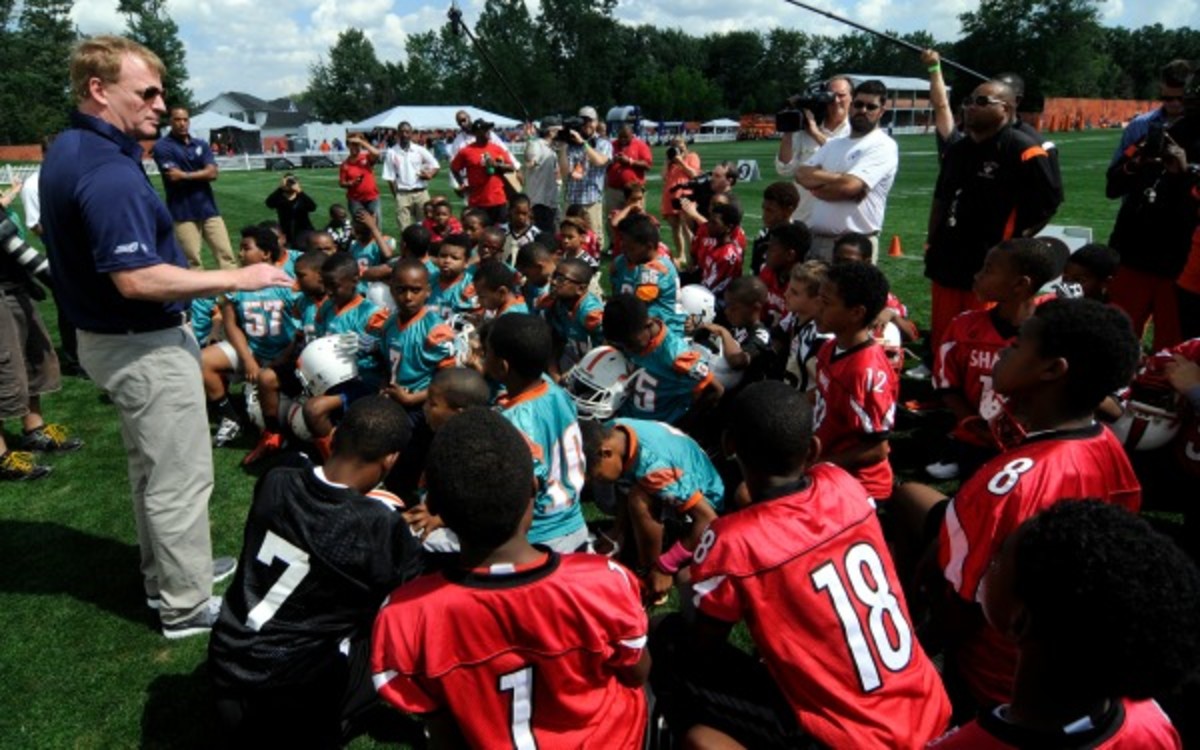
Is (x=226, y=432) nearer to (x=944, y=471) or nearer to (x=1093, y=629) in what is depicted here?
(x=944, y=471)

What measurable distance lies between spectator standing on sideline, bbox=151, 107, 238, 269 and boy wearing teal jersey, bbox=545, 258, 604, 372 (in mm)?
5561

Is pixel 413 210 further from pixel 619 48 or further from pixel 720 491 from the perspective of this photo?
pixel 619 48

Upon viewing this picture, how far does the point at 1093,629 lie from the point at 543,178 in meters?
11.2

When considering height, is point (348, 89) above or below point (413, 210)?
above

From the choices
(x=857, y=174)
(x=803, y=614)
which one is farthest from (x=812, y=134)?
(x=803, y=614)

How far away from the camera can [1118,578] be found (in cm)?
130

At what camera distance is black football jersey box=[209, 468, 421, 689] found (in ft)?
8.68

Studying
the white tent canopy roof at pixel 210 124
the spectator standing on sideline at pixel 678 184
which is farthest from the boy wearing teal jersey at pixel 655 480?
the white tent canopy roof at pixel 210 124

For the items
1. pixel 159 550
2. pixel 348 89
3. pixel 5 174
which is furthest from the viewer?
pixel 348 89

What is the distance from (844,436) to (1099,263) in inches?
117

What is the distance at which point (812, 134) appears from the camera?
21.8 feet

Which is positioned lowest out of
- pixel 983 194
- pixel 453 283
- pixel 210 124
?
pixel 453 283

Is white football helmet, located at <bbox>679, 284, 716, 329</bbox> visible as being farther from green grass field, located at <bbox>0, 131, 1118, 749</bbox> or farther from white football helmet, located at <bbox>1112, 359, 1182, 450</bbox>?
green grass field, located at <bbox>0, 131, 1118, 749</bbox>

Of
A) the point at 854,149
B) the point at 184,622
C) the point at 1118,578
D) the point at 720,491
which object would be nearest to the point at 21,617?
the point at 184,622
